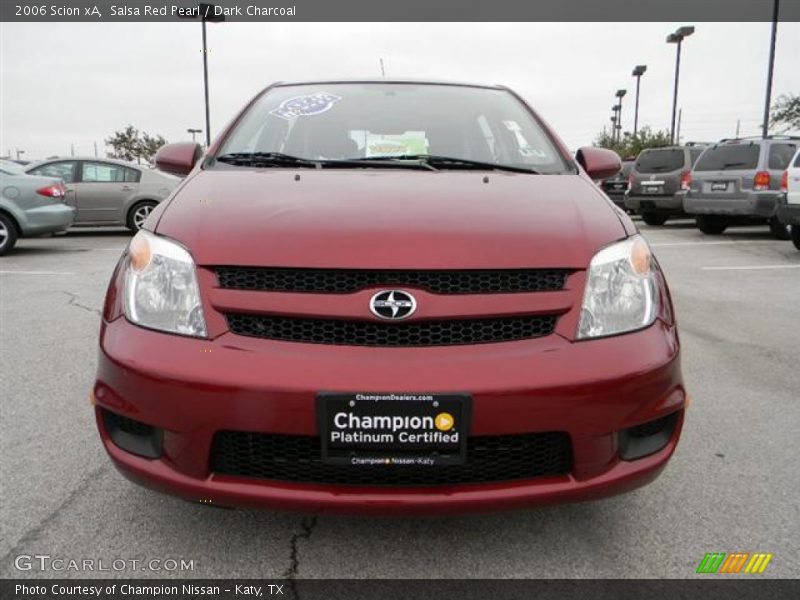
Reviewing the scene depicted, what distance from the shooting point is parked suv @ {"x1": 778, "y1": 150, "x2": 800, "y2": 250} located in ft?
28.7

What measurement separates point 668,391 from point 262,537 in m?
1.26

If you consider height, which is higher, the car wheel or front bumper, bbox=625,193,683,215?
front bumper, bbox=625,193,683,215

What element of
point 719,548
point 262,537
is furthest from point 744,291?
point 262,537

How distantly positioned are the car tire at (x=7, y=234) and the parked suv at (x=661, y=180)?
10.8 m

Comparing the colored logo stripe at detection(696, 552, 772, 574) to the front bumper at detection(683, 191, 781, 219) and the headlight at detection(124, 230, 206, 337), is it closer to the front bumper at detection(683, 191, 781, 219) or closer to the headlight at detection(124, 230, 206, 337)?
the headlight at detection(124, 230, 206, 337)

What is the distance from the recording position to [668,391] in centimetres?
191

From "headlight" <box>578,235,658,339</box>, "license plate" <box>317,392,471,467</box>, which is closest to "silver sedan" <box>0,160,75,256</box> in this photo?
"license plate" <box>317,392,471,467</box>

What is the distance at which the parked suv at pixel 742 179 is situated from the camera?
35.4ft

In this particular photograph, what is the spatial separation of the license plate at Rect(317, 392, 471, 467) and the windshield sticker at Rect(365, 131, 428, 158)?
131 centimetres

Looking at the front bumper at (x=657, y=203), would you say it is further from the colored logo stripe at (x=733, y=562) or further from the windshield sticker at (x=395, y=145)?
the colored logo stripe at (x=733, y=562)

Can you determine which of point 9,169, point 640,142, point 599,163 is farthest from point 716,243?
point 640,142

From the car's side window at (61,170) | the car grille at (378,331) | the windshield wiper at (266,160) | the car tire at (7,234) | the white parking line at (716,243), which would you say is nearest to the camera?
the car grille at (378,331)

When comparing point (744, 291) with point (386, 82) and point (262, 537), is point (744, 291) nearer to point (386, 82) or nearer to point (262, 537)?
point (386, 82)
